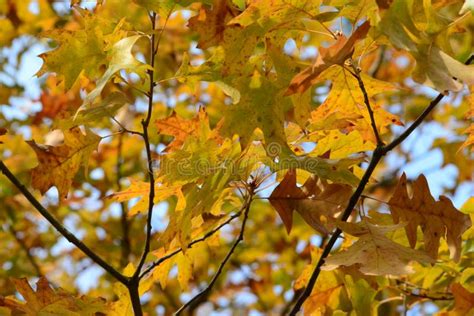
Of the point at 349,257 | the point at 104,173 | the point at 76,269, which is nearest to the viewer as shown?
the point at 349,257

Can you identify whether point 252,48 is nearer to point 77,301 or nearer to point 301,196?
point 301,196

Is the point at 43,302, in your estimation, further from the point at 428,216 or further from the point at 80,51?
the point at 428,216

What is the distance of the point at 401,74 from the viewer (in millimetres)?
4707

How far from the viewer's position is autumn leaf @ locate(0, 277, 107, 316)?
5.01 feet

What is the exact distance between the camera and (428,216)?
1.54 meters

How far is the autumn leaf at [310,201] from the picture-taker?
1.49 meters

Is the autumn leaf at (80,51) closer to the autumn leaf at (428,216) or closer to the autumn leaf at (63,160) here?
the autumn leaf at (63,160)

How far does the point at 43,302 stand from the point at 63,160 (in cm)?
30

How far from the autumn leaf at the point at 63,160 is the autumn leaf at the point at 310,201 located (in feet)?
1.41

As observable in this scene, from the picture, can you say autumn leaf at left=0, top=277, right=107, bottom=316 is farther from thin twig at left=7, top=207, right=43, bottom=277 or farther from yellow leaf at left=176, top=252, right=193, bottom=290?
thin twig at left=7, top=207, right=43, bottom=277

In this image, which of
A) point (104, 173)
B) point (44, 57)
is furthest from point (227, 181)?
point (104, 173)

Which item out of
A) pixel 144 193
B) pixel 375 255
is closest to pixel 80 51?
pixel 144 193

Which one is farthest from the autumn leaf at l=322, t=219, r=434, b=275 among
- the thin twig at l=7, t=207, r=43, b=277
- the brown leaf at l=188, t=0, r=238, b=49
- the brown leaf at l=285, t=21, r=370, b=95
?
the thin twig at l=7, t=207, r=43, b=277

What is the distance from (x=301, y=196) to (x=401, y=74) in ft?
10.9
